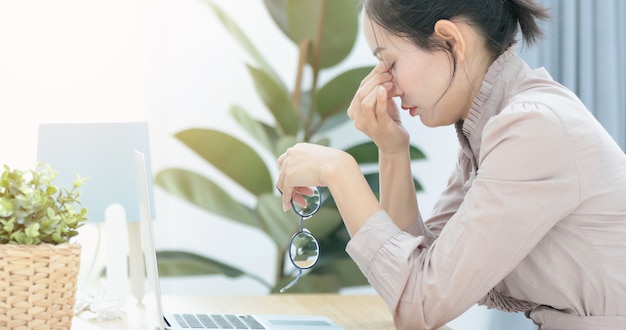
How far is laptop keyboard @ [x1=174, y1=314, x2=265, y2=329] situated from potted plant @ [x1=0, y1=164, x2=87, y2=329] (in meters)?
0.25

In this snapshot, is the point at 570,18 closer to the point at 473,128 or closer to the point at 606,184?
the point at 473,128

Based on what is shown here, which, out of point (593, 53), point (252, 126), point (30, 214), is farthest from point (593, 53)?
point (30, 214)

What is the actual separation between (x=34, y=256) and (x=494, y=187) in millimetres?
577

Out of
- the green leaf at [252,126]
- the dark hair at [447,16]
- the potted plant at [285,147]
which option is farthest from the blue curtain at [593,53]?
the green leaf at [252,126]

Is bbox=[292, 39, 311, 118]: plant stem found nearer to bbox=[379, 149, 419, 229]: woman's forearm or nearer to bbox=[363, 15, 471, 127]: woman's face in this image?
bbox=[379, 149, 419, 229]: woman's forearm

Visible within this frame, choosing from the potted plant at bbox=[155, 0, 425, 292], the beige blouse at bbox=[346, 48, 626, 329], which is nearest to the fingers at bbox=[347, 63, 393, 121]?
the beige blouse at bbox=[346, 48, 626, 329]

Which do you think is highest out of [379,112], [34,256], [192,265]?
[379,112]

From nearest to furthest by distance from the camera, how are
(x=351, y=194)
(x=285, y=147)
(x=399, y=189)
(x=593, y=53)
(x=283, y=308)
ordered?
(x=351, y=194)
(x=399, y=189)
(x=283, y=308)
(x=593, y=53)
(x=285, y=147)

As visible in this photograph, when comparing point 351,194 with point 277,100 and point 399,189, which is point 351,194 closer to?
point 399,189

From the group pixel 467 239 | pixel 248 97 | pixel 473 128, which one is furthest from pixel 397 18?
pixel 248 97

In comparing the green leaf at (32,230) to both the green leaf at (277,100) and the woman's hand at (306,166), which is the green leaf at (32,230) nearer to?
the woman's hand at (306,166)

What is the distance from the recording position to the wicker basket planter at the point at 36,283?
1.05 m

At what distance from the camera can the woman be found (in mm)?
1050

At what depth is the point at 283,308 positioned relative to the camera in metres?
1.64
